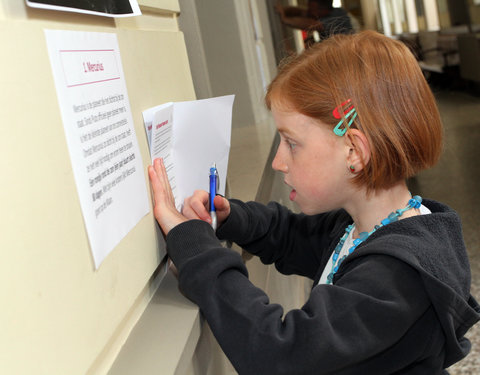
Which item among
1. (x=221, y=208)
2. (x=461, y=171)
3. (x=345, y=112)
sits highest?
(x=345, y=112)

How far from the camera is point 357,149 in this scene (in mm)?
875

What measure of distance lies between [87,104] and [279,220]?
69cm

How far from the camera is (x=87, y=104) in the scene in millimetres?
506

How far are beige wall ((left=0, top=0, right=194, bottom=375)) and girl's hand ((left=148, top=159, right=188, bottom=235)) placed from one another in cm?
15

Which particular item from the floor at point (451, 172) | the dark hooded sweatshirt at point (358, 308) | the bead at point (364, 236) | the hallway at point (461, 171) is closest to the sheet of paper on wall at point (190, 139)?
the dark hooded sweatshirt at point (358, 308)

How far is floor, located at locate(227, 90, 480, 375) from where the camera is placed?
1.65 metres

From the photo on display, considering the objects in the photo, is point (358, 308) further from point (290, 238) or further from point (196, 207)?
point (290, 238)

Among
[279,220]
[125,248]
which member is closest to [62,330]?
[125,248]

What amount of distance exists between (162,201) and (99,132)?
0.21 meters

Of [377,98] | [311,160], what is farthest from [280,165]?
[377,98]

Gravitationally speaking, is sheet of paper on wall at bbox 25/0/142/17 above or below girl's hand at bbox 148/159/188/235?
above

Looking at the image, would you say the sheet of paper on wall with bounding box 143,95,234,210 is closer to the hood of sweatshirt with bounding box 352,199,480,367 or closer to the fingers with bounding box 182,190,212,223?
the fingers with bounding box 182,190,212,223

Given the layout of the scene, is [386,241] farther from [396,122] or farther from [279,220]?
[279,220]

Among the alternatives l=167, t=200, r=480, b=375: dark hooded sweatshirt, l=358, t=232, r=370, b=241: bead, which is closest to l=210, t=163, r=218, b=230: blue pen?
l=167, t=200, r=480, b=375: dark hooded sweatshirt
